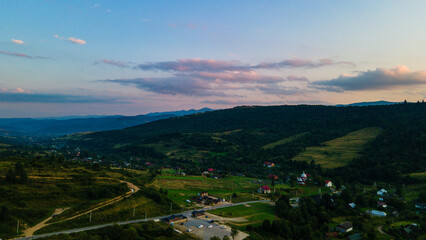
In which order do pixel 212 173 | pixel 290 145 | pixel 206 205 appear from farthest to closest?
pixel 290 145
pixel 212 173
pixel 206 205

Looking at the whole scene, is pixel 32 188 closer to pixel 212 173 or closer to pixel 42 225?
pixel 42 225

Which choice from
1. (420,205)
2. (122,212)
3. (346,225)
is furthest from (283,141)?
(122,212)

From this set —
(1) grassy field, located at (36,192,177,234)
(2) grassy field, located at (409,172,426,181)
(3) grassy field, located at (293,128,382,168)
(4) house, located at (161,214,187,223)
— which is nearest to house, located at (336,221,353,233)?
(4) house, located at (161,214,187,223)

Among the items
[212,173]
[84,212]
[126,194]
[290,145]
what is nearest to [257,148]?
[290,145]

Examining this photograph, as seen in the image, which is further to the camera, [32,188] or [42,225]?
[32,188]

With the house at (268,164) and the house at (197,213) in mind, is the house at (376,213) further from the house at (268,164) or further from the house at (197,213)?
the house at (268,164)

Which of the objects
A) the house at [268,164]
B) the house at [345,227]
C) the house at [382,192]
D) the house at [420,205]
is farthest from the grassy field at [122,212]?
the house at [268,164]

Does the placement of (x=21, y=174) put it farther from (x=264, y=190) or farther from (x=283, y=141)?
(x=283, y=141)
